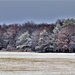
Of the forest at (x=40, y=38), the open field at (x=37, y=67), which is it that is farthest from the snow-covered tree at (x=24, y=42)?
the open field at (x=37, y=67)

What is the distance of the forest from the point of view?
81.8 m

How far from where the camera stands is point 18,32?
9856 cm

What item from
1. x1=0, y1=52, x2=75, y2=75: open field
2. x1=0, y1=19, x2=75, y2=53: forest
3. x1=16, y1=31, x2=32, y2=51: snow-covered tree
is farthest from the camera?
x1=16, y1=31, x2=32, y2=51: snow-covered tree

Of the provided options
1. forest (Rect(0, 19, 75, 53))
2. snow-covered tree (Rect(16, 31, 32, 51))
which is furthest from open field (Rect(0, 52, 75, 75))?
snow-covered tree (Rect(16, 31, 32, 51))

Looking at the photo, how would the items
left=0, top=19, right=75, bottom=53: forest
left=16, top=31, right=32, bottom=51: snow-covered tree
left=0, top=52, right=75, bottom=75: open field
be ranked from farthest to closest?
left=16, top=31, right=32, bottom=51: snow-covered tree < left=0, top=19, right=75, bottom=53: forest < left=0, top=52, right=75, bottom=75: open field

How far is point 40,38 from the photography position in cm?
8725

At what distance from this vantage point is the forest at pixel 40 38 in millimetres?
81812

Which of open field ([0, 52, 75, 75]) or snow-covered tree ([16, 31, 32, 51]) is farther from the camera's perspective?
snow-covered tree ([16, 31, 32, 51])

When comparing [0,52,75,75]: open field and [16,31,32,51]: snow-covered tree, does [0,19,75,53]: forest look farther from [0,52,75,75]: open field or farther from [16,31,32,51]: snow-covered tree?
[0,52,75,75]: open field

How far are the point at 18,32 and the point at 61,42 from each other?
20.7m

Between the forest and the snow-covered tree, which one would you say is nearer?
the forest

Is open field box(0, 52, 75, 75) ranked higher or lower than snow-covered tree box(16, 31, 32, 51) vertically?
lower

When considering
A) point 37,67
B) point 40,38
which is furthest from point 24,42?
point 37,67

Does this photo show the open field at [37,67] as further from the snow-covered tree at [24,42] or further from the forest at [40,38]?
the snow-covered tree at [24,42]
